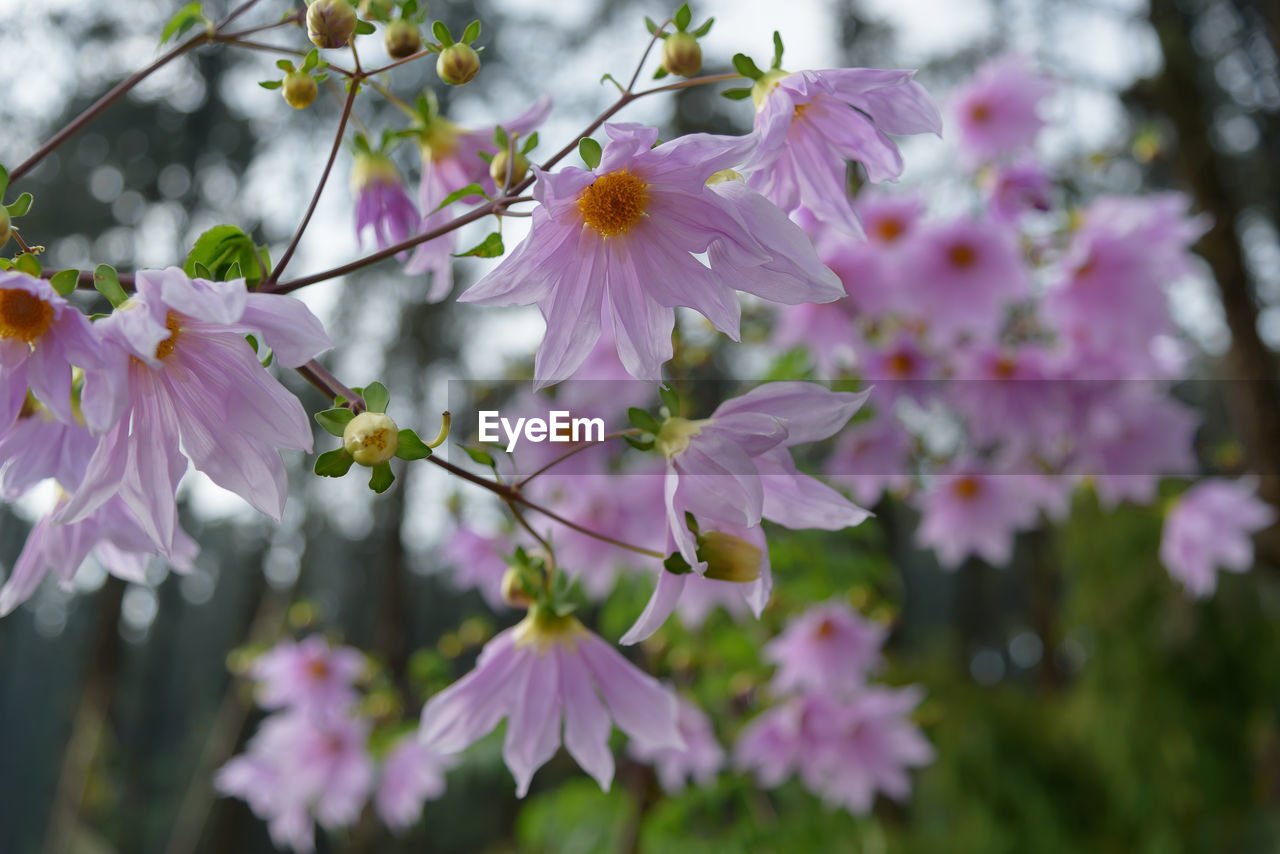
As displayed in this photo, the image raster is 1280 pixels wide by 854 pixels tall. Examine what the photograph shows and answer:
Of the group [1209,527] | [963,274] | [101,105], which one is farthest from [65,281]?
[1209,527]

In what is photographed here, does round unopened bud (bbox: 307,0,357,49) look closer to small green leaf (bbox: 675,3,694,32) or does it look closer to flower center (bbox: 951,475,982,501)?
small green leaf (bbox: 675,3,694,32)

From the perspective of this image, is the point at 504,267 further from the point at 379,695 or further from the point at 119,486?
the point at 379,695

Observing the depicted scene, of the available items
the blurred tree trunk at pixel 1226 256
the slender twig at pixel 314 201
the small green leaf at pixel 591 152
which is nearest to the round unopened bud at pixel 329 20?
the slender twig at pixel 314 201

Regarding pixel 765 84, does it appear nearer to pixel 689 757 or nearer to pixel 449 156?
pixel 449 156

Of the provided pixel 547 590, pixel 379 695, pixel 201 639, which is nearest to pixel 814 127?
pixel 547 590

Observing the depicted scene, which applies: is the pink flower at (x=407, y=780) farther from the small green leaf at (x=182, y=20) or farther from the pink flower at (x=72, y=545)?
the small green leaf at (x=182, y=20)

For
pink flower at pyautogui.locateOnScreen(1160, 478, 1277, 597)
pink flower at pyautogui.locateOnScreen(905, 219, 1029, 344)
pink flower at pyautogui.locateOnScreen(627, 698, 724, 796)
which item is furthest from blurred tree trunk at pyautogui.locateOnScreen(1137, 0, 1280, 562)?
pink flower at pyautogui.locateOnScreen(627, 698, 724, 796)
